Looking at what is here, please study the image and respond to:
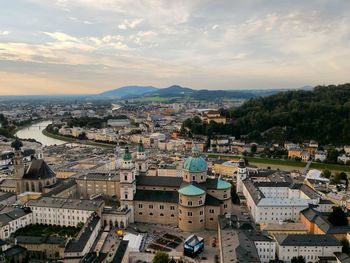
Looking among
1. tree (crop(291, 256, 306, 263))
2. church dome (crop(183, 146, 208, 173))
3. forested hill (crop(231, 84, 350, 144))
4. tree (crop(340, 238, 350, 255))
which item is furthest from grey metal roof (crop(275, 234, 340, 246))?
forested hill (crop(231, 84, 350, 144))

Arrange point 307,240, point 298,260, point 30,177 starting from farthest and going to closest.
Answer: point 30,177 < point 307,240 < point 298,260

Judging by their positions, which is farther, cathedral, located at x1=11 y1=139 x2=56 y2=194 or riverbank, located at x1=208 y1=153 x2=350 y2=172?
riverbank, located at x1=208 y1=153 x2=350 y2=172

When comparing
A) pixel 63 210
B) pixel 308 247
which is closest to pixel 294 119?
pixel 308 247

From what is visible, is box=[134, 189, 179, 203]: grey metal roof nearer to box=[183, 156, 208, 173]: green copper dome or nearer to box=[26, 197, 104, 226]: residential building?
box=[183, 156, 208, 173]: green copper dome

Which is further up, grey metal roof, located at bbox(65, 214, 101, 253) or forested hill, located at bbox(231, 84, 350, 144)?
forested hill, located at bbox(231, 84, 350, 144)

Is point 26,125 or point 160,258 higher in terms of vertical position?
point 160,258

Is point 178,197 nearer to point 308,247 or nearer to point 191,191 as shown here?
point 191,191

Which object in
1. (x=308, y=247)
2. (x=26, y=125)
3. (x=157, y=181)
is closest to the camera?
(x=308, y=247)
